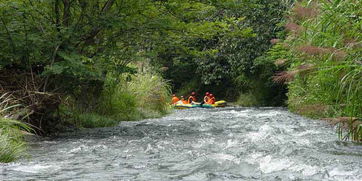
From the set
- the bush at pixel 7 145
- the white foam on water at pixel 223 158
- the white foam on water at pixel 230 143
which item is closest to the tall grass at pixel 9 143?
the bush at pixel 7 145

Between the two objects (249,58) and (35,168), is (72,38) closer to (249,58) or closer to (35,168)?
(35,168)

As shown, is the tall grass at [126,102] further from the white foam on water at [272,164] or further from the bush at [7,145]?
the white foam on water at [272,164]

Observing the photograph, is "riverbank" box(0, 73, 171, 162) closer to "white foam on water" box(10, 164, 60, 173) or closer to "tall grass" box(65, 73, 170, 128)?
"tall grass" box(65, 73, 170, 128)

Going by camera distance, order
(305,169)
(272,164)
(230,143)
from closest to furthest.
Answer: (305,169) → (272,164) → (230,143)

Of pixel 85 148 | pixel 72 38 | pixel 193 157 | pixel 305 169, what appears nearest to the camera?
pixel 305 169

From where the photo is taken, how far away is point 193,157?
19.6 ft

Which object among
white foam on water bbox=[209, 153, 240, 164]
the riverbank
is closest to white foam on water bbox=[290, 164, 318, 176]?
white foam on water bbox=[209, 153, 240, 164]

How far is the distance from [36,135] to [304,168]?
5.25 m

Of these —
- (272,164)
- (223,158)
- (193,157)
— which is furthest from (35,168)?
(272,164)

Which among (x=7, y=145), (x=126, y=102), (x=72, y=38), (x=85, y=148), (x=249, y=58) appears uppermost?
(x=249, y=58)

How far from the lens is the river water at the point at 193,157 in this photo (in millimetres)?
4762

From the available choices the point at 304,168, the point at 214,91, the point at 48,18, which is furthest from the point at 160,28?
the point at 214,91

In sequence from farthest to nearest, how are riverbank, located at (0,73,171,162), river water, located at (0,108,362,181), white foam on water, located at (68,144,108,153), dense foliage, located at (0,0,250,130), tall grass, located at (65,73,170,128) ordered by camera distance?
tall grass, located at (65,73,170,128) < dense foliage, located at (0,0,250,130) < white foam on water, located at (68,144,108,153) < riverbank, located at (0,73,171,162) < river water, located at (0,108,362,181)

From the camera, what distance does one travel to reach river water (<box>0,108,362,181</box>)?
4.76 meters
